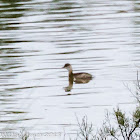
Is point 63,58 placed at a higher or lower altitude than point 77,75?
lower

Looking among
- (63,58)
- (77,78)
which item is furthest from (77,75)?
(63,58)

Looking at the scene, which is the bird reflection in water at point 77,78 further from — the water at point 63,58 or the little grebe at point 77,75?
the water at point 63,58

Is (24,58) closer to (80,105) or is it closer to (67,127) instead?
(80,105)

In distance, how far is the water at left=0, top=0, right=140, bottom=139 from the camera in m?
11.7

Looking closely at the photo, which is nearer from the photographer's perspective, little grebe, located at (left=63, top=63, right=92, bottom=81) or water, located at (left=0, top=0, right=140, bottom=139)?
water, located at (left=0, top=0, right=140, bottom=139)

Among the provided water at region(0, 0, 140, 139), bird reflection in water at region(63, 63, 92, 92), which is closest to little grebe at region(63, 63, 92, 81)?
bird reflection in water at region(63, 63, 92, 92)

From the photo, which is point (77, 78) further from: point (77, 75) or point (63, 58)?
point (63, 58)

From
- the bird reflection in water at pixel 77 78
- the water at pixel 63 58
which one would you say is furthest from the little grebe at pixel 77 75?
the water at pixel 63 58

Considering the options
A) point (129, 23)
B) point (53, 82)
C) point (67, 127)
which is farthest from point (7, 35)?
point (67, 127)

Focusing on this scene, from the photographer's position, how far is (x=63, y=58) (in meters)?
16.6

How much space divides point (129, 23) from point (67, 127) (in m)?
10.5

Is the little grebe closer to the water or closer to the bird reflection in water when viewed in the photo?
the bird reflection in water

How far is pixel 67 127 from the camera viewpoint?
34.9 ft

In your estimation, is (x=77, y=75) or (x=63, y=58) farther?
(x=63, y=58)
